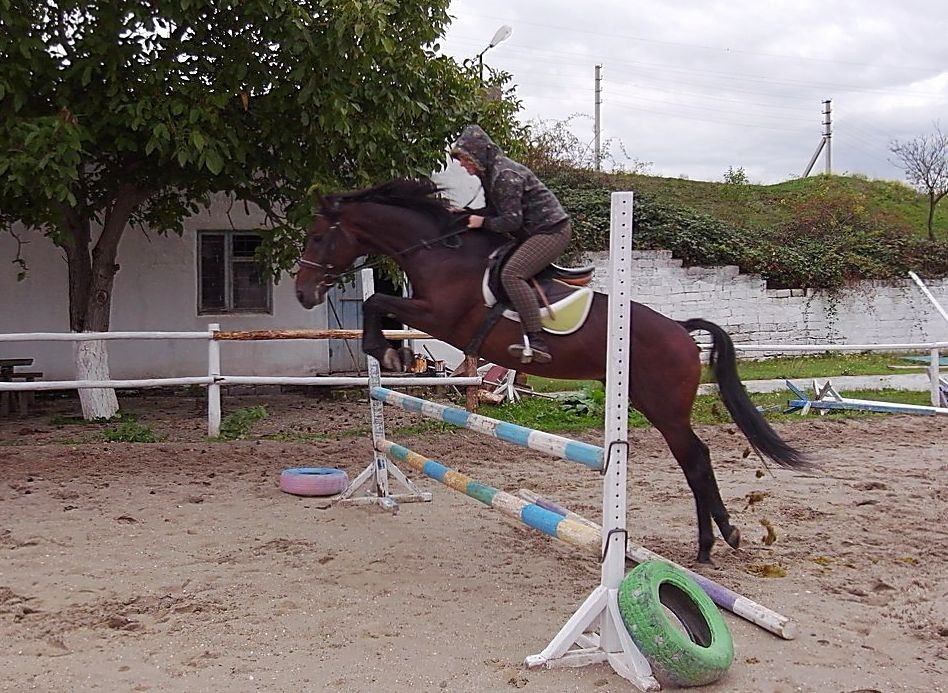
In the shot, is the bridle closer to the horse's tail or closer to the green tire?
the horse's tail

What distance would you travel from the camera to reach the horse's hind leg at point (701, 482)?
486 centimetres

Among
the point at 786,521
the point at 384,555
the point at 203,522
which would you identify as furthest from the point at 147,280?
the point at 786,521

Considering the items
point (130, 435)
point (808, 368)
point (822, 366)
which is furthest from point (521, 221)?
point (822, 366)

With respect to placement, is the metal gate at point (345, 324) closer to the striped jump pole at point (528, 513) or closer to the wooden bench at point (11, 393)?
the wooden bench at point (11, 393)

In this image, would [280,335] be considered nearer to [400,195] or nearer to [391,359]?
[400,195]

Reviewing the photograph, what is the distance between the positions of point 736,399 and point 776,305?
41.5ft

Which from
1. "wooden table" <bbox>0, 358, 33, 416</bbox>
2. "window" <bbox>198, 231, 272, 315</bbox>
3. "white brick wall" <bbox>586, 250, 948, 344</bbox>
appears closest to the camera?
"wooden table" <bbox>0, 358, 33, 416</bbox>

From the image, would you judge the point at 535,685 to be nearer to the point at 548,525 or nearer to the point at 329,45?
the point at 548,525

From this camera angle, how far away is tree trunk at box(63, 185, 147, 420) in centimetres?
959

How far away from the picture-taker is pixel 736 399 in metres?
5.03

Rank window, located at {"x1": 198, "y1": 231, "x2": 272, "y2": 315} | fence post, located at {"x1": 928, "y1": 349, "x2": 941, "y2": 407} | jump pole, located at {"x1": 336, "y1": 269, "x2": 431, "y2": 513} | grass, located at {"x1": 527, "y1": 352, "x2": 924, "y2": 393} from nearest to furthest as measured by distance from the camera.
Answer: jump pole, located at {"x1": 336, "y1": 269, "x2": 431, "y2": 513}, fence post, located at {"x1": 928, "y1": 349, "x2": 941, "y2": 407}, window, located at {"x1": 198, "y1": 231, "x2": 272, "y2": 315}, grass, located at {"x1": 527, "y1": 352, "x2": 924, "y2": 393}

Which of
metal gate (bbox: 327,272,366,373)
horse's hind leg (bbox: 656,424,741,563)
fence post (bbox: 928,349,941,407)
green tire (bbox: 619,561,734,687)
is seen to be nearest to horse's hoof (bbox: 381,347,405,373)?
horse's hind leg (bbox: 656,424,741,563)

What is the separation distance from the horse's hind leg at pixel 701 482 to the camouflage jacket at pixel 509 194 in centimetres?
129

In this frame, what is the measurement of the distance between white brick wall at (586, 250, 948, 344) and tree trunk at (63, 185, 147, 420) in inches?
343
